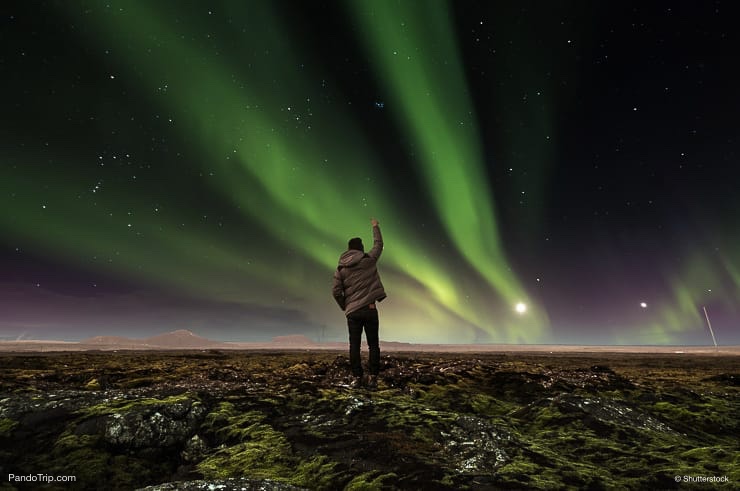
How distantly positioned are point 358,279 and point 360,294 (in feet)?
1.48

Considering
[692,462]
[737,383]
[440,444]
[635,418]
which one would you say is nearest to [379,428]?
[440,444]

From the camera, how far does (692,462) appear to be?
140 inches

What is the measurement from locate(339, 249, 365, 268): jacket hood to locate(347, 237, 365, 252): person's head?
178 mm

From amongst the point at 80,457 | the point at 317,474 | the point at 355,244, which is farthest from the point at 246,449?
the point at 355,244

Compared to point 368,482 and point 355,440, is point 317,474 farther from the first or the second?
point 355,440

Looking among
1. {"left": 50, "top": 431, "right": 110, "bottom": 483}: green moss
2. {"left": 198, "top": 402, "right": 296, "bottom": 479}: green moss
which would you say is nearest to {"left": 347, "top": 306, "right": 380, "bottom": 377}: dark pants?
{"left": 198, "top": 402, "right": 296, "bottom": 479}: green moss

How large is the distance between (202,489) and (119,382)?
698 centimetres

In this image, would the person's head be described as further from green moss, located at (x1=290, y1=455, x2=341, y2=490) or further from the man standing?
green moss, located at (x1=290, y1=455, x2=341, y2=490)

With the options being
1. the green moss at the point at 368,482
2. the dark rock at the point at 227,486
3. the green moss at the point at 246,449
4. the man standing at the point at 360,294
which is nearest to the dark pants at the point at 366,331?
the man standing at the point at 360,294

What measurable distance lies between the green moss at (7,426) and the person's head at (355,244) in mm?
8052

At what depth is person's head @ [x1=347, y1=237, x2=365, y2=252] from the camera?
36.2 ft

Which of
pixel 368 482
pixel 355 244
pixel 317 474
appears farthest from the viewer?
pixel 355 244

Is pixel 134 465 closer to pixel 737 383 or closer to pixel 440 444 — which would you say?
pixel 440 444

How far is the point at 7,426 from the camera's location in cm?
453
